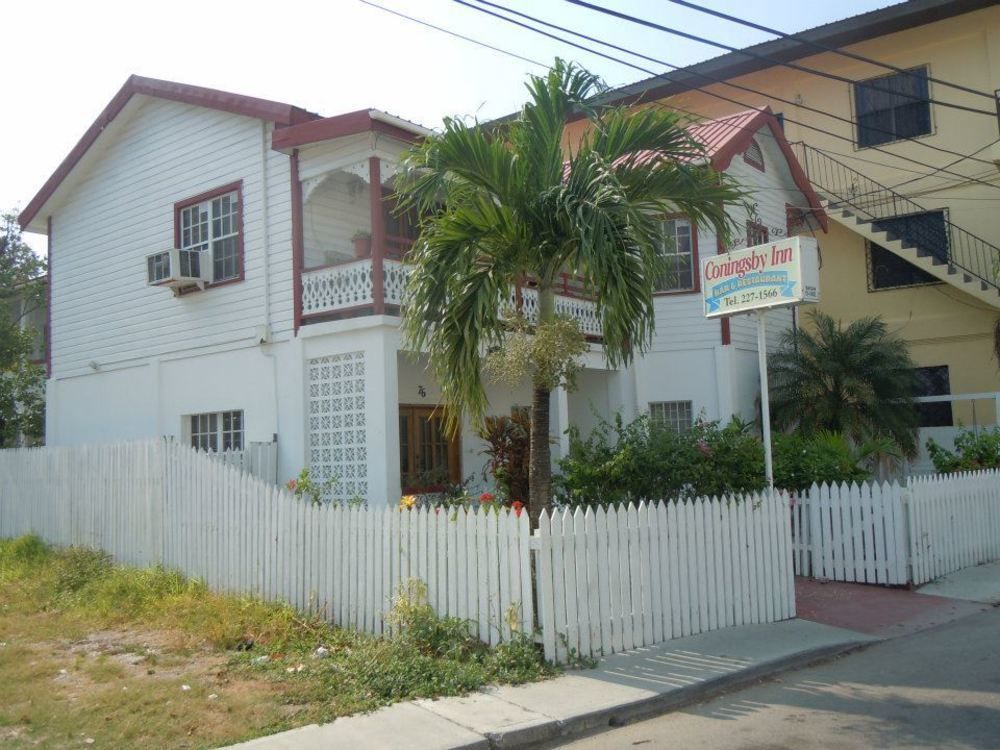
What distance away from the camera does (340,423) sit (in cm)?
1291

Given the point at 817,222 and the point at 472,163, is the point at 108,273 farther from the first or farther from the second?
the point at 817,222

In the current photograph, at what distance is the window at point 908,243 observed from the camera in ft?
66.8

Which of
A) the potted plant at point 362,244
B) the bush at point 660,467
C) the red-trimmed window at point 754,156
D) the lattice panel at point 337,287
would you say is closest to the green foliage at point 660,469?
the bush at point 660,467

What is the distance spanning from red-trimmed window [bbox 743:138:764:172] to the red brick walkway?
942 cm

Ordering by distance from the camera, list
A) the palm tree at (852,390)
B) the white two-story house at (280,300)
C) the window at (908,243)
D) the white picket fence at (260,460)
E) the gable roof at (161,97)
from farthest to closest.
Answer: the window at (908,243)
the palm tree at (852,390)
the gable roof at (161,97)
the white picket fence at (260,460)
the white two-story house at (280,300)

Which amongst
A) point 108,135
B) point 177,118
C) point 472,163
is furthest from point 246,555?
point 108,135

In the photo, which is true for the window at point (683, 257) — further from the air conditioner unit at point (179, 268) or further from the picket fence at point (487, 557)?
the air conditioner unit at point (179, 268)

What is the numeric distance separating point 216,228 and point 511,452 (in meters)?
6.73

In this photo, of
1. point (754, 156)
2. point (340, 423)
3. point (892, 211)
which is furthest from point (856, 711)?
point (892, 211)

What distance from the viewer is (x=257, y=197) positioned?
1435 cm

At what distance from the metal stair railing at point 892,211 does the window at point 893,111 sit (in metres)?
0.95

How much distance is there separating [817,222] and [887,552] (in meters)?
10.9

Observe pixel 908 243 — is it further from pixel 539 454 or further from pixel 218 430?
pixel 218 430

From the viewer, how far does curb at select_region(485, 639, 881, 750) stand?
6031mm
